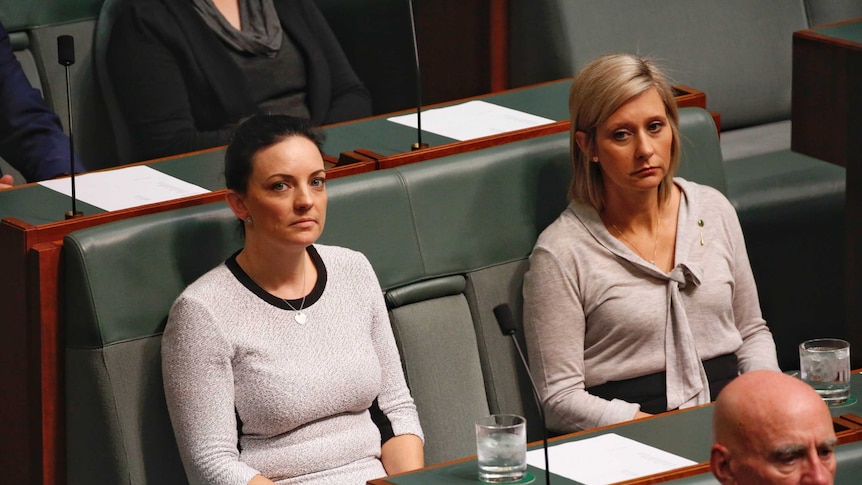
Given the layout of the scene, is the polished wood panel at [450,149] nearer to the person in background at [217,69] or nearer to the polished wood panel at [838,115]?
the polished wood panel at [838,115]

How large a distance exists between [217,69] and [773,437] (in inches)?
78.4

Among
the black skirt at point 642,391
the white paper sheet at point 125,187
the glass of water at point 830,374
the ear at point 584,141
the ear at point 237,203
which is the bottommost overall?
the black skirt at point 642,391

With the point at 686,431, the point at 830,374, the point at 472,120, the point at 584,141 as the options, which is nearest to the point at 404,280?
the point at 584,141

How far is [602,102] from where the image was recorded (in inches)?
108

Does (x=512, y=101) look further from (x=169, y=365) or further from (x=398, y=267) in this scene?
(x=169, y=365)

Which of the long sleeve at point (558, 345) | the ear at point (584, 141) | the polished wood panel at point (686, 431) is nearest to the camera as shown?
the polished wood panel at point (686, 431)

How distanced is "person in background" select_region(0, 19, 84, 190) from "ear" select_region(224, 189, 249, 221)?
0.76 meters

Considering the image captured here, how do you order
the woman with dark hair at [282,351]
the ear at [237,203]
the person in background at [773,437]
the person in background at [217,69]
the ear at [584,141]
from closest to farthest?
the person in background at [773,437] < the woman with dark hair at [282,351] < the ear at [237,203] < the ear at [584,141] < the person in background at [217,69]

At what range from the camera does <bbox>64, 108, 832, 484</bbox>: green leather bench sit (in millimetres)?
2432

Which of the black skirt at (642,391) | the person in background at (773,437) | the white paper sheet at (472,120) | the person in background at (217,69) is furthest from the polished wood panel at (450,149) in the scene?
the person in background at (773,437)

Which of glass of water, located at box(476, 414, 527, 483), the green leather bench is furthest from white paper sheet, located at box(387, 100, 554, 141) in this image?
glass of water, located at box(476, 414, 527, 483)

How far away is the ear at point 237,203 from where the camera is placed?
2498 millimetres

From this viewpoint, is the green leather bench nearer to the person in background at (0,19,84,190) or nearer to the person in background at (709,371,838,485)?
the person in background at (0,19,84,190)

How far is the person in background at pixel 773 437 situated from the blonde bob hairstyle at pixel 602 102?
3.25ft
